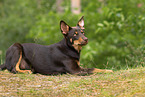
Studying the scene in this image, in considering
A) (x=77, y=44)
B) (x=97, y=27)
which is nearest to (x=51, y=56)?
(x=77, y=44)

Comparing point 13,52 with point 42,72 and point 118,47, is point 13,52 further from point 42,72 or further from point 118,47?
point 118,47

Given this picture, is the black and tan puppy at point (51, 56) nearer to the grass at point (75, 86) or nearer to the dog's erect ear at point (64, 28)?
the dog's erect ear at point (64, 28)

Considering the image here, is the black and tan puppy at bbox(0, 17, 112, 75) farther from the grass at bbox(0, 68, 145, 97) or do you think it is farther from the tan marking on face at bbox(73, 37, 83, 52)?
the grass at bbox(0, 68, 145, 97)

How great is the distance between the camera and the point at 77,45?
277 inches

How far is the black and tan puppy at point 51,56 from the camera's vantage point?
6.96 m

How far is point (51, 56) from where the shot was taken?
7.15 meters

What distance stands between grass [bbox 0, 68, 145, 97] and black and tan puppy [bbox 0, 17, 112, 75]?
1.10 meters

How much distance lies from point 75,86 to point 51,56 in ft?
6.86

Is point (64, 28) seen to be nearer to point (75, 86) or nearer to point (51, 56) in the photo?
point (51, 56)

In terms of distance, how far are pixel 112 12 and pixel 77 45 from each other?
3667mm

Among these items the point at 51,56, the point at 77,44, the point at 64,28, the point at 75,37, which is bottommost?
the point at 51,56

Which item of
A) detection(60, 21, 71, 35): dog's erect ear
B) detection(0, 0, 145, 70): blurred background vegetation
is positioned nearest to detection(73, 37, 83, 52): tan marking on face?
detection(60, 21, 71, 35): dog's erect ear

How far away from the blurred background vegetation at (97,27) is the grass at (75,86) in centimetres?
198

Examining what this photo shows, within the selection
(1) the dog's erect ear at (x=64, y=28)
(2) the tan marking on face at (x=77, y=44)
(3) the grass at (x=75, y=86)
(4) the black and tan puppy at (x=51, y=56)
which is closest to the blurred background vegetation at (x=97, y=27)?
(4) the black and tan puppy at (x=51, y=56)
